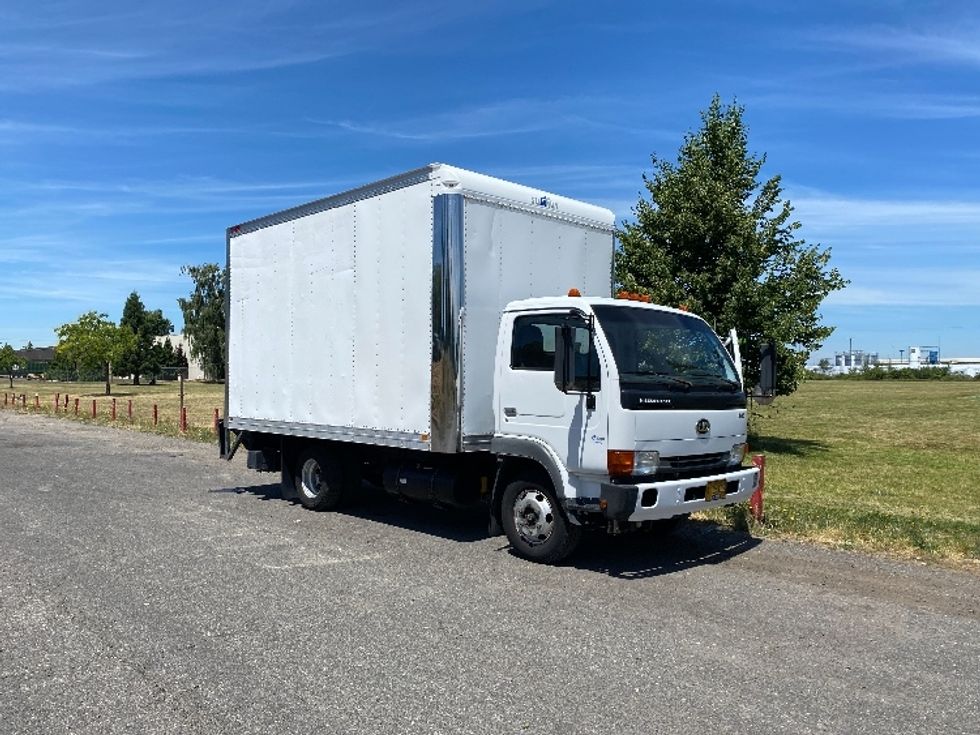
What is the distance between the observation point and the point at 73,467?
14.5 meters

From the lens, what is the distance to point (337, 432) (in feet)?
29.6

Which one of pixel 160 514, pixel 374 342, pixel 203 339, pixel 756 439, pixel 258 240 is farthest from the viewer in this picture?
pixel 203 339

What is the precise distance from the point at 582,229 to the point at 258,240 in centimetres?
427

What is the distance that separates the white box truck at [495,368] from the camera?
6.68 meters

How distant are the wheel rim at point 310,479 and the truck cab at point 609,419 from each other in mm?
3110

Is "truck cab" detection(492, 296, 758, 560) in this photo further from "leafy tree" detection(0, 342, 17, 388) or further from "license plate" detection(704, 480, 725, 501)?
"leafy tree" detection(0, 342, 17, 388)

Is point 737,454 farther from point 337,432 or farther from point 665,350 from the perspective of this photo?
point 337,432

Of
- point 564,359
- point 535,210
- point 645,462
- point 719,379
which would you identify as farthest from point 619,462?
point 535,210

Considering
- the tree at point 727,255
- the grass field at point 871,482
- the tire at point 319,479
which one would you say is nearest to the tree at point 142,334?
the grass field at point 871,482

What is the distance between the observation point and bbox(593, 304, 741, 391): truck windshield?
6.79m

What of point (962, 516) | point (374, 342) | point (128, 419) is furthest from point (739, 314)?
point (128, 419)

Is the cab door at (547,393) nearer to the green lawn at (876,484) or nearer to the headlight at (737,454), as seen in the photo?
the headlight at (737,454)

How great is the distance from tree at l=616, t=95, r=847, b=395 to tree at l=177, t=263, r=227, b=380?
2393 inches

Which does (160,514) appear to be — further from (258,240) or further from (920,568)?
(920,568)
